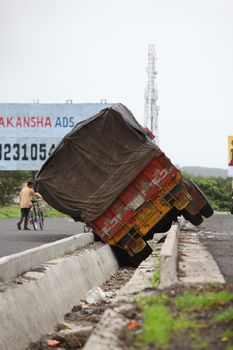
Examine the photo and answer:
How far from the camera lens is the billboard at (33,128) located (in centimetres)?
3784

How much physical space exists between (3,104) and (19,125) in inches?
54.9

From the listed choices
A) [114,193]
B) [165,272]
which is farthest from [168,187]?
[165,272]

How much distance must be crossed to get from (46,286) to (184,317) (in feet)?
13.5

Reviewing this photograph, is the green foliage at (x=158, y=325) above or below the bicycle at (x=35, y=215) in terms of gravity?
above

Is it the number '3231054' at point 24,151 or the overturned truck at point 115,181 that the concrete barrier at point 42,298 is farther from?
the number '3231054' at point 24,151

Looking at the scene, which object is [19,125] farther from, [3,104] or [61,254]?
[61,254]

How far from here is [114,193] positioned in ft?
57.8

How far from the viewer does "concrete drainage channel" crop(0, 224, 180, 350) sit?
27.2 feet

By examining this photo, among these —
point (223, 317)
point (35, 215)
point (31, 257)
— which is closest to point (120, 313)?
point (223, 317)

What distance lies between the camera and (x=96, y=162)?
1847cm

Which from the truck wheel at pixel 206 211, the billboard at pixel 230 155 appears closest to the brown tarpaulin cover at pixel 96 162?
the truck wheel at pixel 206 211

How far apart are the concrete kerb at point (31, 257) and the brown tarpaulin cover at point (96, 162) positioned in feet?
6.43

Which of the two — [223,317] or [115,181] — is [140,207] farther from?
[223,317]

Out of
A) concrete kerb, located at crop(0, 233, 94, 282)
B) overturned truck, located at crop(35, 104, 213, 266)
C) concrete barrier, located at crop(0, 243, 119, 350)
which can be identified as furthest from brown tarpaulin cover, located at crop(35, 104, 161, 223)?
concrete barrier, located at crop(0, 243, 119, 350)
